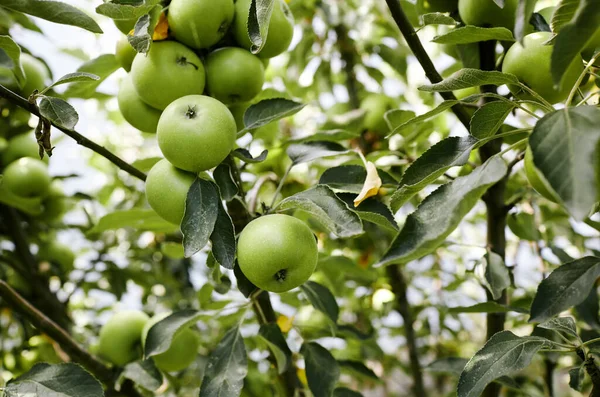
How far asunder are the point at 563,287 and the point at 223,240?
53 centimetres

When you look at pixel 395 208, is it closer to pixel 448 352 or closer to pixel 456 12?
pixel 456 12

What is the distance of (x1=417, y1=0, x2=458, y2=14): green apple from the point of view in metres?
1.10

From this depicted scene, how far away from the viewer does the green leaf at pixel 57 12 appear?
88 centimetres

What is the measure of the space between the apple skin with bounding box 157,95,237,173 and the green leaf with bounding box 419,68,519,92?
0.34m

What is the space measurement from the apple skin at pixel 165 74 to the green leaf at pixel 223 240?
23 centimetres

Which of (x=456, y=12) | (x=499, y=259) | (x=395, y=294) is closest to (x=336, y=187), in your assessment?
(x=499, y=259)

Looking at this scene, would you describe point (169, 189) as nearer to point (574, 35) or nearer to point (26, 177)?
point (574, 35)

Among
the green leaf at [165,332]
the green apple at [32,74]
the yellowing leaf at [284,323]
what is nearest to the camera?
the green leaf at [165,332]

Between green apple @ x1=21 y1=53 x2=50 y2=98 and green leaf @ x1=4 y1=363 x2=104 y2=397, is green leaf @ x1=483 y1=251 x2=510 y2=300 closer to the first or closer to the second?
green leaf @ x1=4 y1=363 x2=104 y2=397

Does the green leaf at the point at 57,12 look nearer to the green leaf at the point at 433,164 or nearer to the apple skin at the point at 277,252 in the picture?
the apple skin at the point at 277,252

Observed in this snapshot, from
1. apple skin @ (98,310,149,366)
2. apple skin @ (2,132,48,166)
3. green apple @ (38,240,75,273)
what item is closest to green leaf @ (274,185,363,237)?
apple skin @ (98,310,149,366)

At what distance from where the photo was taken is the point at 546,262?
5.66 feet

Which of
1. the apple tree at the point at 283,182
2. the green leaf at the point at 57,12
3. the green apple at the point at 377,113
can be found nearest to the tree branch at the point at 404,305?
the apple tree at the point at 283,182

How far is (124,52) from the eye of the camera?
105 centimetres
